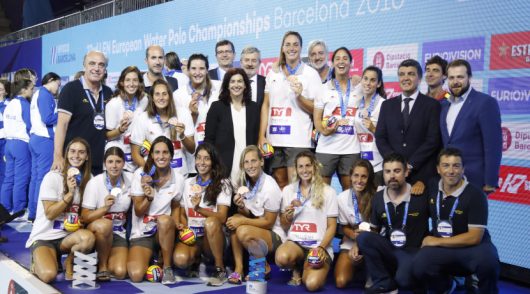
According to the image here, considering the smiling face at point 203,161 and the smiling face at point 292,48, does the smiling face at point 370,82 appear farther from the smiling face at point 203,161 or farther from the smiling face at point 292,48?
the smiling face at point 203,161

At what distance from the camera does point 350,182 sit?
4.79 metres

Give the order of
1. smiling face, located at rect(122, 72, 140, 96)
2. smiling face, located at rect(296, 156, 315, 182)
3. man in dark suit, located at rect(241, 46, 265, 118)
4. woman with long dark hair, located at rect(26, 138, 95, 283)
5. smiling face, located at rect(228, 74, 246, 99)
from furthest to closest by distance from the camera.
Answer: man in dark suit, located at rect(241, 46, 265, 118)
smiling face, located at rect(122, 72, 140, 96)
smiling face, located at rect(228, 74, 246, 99)
smiling face, located at rect(296, 156, 315, 182)
woman with long dark hair, located at rect(26, 138, 95, 283)

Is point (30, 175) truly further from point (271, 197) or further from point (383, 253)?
point (383, 253)

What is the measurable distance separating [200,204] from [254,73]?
1.40m

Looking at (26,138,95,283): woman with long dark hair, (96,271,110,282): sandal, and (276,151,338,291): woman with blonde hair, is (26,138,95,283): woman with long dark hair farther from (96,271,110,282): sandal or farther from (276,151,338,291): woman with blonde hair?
(276,151,338,291): woman with blonde hair

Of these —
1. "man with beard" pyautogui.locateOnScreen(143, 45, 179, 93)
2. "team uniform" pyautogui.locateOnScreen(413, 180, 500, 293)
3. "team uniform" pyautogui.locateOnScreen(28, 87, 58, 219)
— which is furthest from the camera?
"team uniform" pyautogui.locateOnScreen(28, 87, 58, 219)

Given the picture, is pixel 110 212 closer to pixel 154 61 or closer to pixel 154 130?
pixel 154 130

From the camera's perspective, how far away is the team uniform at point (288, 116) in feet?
16.0

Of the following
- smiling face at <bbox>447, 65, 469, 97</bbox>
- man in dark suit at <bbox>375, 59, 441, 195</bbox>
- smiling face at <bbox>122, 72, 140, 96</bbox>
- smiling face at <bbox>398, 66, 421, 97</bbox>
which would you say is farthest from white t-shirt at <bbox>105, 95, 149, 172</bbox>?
smiling face at <bbox>447, 65, 469, 97</bbox>

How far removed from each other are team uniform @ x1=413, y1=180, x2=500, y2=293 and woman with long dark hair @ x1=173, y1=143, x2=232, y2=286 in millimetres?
1570

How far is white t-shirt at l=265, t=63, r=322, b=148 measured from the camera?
4.88 meters

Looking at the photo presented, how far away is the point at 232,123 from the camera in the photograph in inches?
191

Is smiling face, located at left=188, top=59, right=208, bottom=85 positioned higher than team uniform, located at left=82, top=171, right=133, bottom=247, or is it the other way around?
smiling face, located at left=188, top=59, right=208, bottom=85

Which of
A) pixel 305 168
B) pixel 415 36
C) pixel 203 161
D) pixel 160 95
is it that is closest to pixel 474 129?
pixel 305 168
